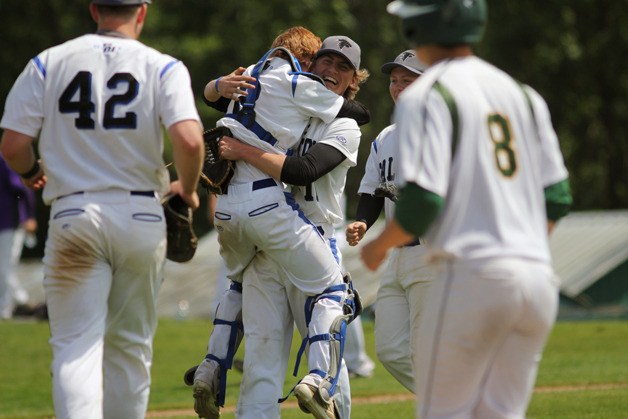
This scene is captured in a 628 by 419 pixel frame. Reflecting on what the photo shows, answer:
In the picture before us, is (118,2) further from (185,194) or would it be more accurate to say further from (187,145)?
(185,194)

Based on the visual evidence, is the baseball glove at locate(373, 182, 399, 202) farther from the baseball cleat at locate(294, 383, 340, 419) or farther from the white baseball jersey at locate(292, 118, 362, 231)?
the baseball cleat at locate(294, 383, 340, 419)

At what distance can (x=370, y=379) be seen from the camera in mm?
12172

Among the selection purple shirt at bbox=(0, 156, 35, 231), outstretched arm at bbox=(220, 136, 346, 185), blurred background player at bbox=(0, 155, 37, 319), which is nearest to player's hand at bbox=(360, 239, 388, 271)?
outstretched arm at bbox=(220, 136, 346, 185)

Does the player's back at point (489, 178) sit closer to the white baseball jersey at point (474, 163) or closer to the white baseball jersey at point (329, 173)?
the white baseball jersey at point (474, 163)

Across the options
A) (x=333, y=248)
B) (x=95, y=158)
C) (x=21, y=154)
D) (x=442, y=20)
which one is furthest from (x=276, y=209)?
(x=442, y=20)

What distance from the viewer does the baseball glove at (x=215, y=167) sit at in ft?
23.5

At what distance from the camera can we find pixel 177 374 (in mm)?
13070

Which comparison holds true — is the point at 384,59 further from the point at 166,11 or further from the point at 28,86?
the point at 28,86

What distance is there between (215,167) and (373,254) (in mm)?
2465

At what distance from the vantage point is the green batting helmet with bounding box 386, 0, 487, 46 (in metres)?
4.95

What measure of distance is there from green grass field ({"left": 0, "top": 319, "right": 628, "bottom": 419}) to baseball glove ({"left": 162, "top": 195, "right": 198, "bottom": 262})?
333cm

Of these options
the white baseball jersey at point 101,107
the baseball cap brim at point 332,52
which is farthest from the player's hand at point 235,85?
the white baseball jersey at point 101,107

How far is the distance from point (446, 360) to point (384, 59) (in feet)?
109

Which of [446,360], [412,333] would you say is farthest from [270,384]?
[446,360]
